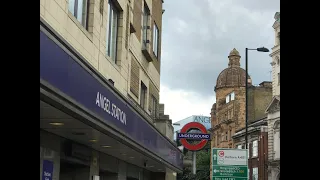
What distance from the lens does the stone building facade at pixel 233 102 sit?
237 ft

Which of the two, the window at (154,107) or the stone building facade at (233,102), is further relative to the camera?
the stone building facade at (233,102)

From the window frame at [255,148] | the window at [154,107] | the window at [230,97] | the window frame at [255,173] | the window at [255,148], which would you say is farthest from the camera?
the window at [230,97]

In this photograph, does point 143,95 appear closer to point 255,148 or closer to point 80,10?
point 80,10

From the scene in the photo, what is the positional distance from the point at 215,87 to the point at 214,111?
4966mm

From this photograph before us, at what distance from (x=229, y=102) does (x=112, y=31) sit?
221 feet

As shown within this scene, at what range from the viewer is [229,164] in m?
20.7

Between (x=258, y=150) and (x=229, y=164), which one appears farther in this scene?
(x=258, y=150)

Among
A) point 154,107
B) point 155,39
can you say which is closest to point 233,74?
point 155,39

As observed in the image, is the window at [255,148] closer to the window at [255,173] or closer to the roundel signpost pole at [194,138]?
the window at [255,173]

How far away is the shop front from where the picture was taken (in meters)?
6.40

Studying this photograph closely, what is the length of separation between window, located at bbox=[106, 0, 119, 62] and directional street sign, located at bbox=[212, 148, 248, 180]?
749cm

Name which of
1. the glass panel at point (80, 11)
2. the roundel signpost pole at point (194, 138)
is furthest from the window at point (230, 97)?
the glass panel at point (80, 11)

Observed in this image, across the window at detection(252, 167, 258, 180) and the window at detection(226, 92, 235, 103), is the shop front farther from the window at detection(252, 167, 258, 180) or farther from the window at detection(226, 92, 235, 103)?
the window at detection(226, 92, 235, 103)

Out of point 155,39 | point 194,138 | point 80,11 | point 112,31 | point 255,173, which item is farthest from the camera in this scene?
point 255,173
